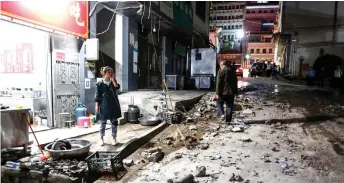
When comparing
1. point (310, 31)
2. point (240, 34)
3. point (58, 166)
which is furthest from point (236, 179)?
point (240, 34)

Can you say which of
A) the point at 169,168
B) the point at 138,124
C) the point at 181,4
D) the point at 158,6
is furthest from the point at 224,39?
the point at 169,168

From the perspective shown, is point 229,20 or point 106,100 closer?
point 106,100

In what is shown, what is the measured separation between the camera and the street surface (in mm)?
4570

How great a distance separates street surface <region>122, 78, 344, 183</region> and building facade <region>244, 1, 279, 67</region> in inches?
2057

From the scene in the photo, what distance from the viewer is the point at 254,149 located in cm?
596

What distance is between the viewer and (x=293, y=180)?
168 inches

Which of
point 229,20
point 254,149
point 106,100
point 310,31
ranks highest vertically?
point 229,20

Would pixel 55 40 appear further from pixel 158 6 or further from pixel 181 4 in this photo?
pixel 181 4

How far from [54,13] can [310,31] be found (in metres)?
27.6

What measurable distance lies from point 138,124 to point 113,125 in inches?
101

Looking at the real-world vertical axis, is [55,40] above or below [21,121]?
above

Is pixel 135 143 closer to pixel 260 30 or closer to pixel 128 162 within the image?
pixel 128 162

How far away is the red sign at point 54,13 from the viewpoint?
6.65 m

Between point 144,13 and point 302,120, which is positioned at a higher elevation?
point 144,13
